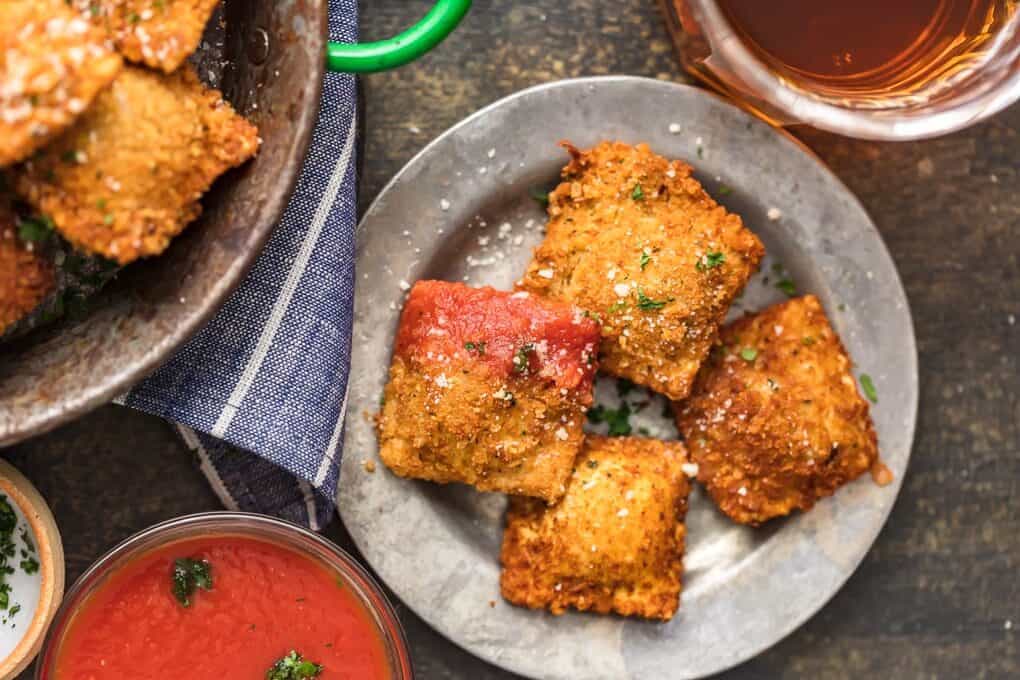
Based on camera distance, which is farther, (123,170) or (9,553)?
(9,553)

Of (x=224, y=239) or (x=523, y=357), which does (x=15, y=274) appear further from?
(x=523, y=357)

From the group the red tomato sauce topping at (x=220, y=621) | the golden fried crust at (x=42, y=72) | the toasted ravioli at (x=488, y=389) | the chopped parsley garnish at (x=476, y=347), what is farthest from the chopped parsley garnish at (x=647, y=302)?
the golden fried crust at (x=42, y=72)

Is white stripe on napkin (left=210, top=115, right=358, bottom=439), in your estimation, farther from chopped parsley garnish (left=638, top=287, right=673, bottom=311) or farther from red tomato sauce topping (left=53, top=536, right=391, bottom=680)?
chopped parsley garnish (left=638, top=287, right=673, bottom=311)

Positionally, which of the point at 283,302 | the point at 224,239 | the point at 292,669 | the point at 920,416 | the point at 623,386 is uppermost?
the point at 224,239

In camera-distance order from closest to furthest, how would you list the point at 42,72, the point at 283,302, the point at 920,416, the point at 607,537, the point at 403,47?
the point at 42,72 < the point at 403,47 < the point at 283,302 < the point at 607,537 < the point at 920,416

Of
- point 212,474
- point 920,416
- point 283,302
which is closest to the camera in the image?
point 283,302

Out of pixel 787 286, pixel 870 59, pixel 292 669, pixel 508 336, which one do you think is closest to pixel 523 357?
pixel 508 336

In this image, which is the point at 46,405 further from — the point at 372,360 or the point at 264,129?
the point at 372,360
